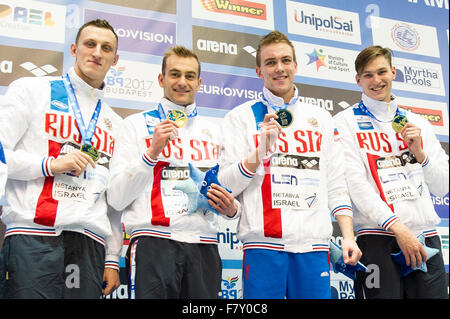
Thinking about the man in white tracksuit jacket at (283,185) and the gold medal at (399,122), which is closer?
the man in white tracksuit jacket at (283,185)

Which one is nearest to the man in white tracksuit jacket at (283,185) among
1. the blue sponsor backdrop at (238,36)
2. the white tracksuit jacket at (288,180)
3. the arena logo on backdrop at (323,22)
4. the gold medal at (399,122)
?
the white tracksuit jacket at (288,180)

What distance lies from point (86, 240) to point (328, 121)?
4.95 ft

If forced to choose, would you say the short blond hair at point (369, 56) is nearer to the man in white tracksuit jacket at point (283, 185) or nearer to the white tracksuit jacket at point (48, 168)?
the man in white tracksuit jacket at point (283, 185)

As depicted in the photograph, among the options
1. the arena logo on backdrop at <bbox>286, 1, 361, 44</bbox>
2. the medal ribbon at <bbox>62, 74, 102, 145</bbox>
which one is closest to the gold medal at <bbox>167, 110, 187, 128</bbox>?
the medal ribbon at <bbox>62, 74, 102, 145</bbox>

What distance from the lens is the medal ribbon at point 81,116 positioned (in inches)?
89.2

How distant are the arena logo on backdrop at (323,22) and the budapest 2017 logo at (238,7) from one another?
0.91 ft

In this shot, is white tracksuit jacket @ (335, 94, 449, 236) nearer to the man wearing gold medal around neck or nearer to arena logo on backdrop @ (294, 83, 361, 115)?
the man wearing gold medal around neck

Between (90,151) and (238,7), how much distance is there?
221 cm

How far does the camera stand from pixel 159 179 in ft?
7.60

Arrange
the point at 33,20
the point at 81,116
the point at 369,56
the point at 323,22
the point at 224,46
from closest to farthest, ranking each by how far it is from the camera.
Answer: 1. the point at 81,116
2. the point at 369,56
3. the point at 33,20
4. the point at 224,46
5. the point at 323,22

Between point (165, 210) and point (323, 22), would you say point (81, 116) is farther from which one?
point (323, 22)

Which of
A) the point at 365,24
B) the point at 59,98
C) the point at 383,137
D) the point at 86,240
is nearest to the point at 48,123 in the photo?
the point at 59,98

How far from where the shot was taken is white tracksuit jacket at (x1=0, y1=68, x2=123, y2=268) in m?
2.05

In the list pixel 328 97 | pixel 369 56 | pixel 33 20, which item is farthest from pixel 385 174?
pixel 33 20
